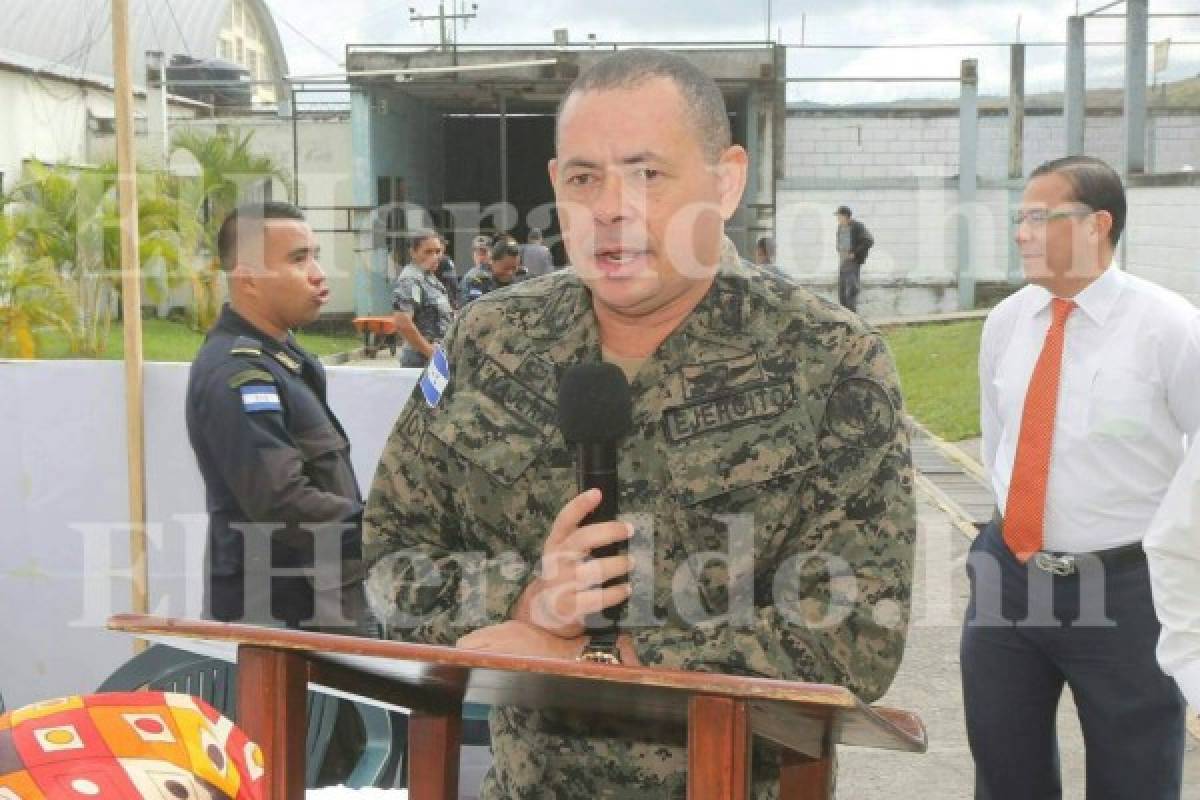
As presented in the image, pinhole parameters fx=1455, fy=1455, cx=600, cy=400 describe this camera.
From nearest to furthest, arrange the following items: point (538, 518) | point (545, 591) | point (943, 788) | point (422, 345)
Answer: point (545, 591) → point (538, 518) → point (943, 788) → point (422, 345)

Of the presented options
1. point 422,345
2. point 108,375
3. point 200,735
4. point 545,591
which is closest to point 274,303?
point 108,375

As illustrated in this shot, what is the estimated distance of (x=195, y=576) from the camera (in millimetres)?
4918

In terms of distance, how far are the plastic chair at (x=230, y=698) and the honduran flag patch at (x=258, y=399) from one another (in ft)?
2.11

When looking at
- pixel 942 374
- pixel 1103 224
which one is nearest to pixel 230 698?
pixel 1103 224

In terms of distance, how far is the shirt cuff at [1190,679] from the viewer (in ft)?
7.73

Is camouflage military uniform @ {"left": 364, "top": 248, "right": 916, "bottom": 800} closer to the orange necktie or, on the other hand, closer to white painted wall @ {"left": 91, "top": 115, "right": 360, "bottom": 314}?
the orange necktie

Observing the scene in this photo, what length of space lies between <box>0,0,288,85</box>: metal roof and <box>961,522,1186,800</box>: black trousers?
17.7 meters

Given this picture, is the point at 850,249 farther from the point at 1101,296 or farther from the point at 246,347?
the point at 246,347

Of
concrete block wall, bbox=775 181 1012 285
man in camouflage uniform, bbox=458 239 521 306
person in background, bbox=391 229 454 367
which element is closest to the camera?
person in background, bbox=391 229 454 367

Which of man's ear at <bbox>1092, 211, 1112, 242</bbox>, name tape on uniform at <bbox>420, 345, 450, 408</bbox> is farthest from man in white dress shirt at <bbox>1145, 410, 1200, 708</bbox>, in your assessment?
man's ear at <bbox>1092, 211, 1112, 242</bbox>

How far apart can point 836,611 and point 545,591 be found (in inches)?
13.7

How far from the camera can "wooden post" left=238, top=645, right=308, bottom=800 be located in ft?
5.03

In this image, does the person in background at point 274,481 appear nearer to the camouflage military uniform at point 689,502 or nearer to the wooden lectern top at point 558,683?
the camouflage military uniform at point 689,502

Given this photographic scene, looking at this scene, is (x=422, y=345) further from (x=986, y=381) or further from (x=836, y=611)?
(x=836, y=611)
